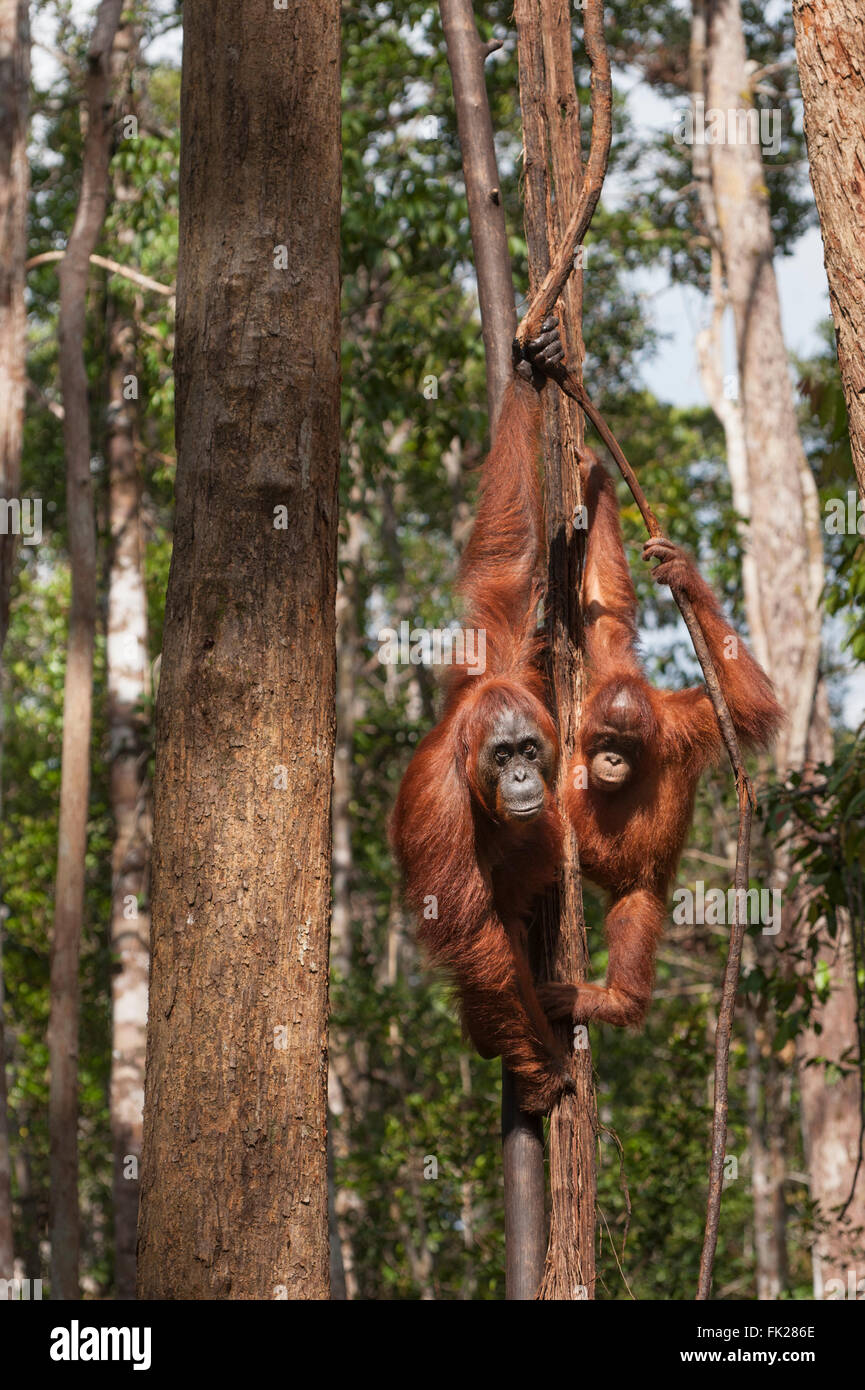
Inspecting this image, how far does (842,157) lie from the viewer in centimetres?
285

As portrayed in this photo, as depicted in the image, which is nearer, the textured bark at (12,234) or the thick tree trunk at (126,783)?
the textured bark at (12,234)

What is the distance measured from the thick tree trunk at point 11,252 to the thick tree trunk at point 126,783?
1.31 meters

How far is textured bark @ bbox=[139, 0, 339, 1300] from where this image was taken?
2326 mm

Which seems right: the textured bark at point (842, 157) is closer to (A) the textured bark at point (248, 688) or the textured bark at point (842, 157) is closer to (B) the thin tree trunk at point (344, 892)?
(A) the textured bark at point (248, 688)

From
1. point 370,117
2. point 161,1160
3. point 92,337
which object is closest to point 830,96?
point 161,1160

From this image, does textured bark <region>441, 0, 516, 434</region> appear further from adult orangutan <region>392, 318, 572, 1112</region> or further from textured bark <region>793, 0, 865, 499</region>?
textured bark <region>793, 0, 865, 499</region>

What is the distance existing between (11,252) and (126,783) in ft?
12.9

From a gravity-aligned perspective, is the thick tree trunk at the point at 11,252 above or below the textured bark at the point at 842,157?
above

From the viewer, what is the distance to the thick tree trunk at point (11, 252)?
22.1ft

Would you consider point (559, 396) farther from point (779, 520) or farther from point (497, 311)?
point (779, 520)

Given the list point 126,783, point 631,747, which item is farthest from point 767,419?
point 631,747

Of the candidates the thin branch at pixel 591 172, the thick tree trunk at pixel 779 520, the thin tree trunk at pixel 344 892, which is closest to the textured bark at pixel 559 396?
the thin branch at pixel 591 172

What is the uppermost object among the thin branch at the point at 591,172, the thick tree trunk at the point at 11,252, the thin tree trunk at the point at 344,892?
the thick tree trunk at the point at 11,252

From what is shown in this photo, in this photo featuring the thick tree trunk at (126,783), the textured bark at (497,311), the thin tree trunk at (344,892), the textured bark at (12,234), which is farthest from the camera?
the thin tree trunk at (344,892)
